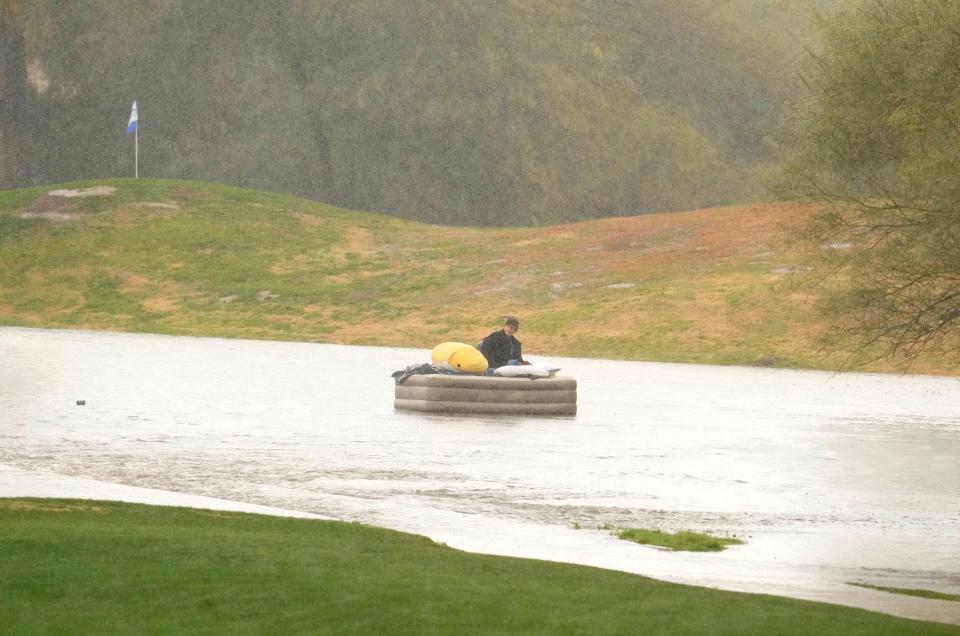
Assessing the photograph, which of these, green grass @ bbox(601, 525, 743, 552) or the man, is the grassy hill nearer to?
the man

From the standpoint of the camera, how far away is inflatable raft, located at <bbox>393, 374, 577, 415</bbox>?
79.5 feet

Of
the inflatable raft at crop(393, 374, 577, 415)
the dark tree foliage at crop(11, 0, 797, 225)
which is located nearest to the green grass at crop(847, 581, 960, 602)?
the inflatable raft at crop(393, 374, 577, 415)

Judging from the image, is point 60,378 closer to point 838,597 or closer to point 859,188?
point 859,188

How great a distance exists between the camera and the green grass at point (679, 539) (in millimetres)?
11828

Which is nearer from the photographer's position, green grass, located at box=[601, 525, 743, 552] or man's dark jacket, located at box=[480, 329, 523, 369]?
green grass, located at box=[601, 525, 743, 552]

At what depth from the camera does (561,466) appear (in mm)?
17625

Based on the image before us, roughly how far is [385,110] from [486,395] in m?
45.7

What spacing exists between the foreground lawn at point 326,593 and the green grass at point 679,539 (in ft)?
6.37

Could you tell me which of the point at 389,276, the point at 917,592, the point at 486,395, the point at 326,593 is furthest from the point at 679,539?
the point at 389,276

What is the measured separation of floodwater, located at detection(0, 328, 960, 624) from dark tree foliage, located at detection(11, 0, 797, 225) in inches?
1457

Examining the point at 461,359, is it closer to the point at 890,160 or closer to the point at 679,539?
the point at 890,160

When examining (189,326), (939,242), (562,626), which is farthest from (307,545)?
(189,326)

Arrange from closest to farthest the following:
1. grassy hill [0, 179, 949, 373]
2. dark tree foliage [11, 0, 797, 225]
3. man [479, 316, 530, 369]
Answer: man [479, 316, 530, 369], grassy hill [0, 179, 949, 373], dark tree foliage [11, 0, 797, 225]

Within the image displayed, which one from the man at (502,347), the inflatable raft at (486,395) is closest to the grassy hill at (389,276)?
the man at (502,347)
